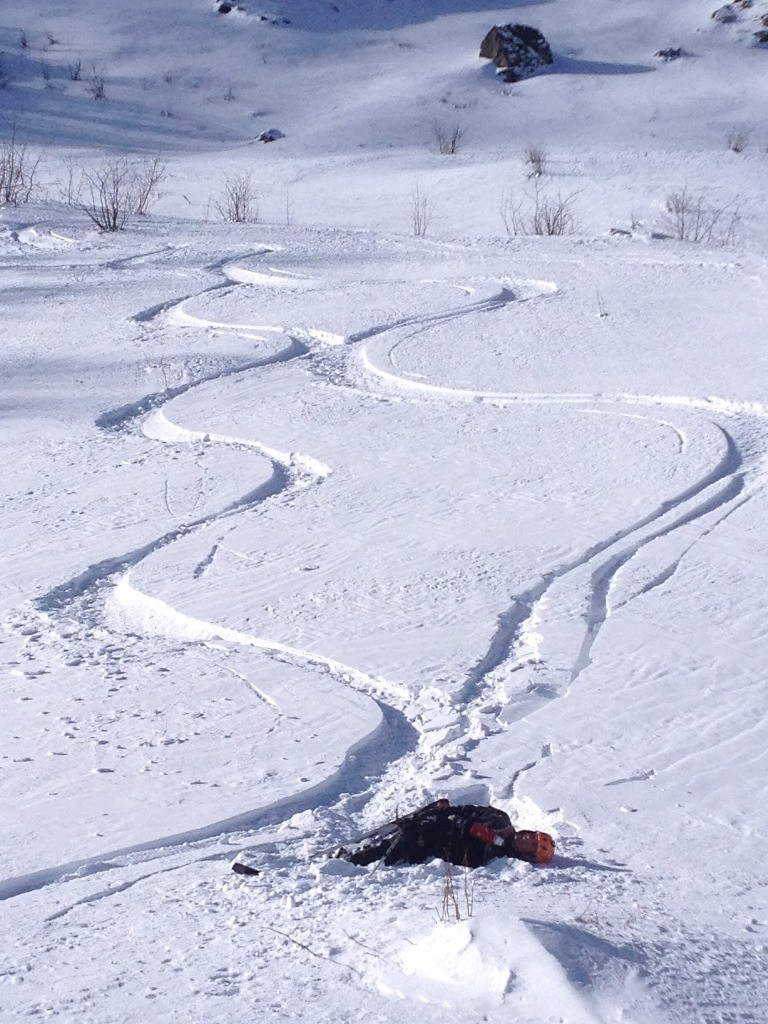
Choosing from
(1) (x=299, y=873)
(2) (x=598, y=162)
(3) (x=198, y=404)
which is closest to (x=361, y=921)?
(1) (x=299, y=873)

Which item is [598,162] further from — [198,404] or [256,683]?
[256,683]

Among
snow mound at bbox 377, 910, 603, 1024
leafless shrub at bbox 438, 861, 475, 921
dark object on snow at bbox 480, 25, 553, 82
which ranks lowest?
leafless shrub at bbox 438, 861, 475, 921

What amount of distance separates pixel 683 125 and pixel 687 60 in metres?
4.81

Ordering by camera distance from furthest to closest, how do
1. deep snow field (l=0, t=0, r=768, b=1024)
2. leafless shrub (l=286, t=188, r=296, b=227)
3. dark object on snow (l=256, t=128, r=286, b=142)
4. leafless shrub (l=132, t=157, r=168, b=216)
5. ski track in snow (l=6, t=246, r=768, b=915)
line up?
1. dark object on snow (l=256, t=128, r=286, b=142)
2. leafless shrub (l=286, t=188, r=296, b=227)
3. leafless shrub (l=132, t=157, r=168, b=216)
4. ski track in snow (l=6, t=246, r=768, b=915)
5. deep snow field (l=0, t=0, r=768, b=1024)

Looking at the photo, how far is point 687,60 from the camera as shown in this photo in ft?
71.3

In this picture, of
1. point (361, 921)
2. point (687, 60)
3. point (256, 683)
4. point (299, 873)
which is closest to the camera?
point (361, 921)

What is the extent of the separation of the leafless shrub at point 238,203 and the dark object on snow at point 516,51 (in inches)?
297

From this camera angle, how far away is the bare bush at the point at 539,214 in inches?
399

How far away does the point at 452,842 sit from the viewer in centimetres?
237

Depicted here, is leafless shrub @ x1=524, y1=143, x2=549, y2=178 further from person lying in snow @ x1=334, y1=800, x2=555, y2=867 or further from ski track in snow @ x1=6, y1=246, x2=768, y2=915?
person lying in snow @ x1=334, y1=800, x2=555, y2=867

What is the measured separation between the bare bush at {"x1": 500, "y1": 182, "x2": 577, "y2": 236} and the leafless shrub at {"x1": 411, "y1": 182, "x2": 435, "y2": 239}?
70 centimetres

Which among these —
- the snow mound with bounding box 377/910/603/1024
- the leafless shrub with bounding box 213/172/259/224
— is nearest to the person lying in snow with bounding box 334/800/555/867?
the snow mound with bounding box 377/910/603/1024

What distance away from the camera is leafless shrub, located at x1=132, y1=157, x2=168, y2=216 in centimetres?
1087

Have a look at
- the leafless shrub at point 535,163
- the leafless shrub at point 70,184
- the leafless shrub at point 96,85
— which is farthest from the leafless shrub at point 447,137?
the leafless shrub at point 96,85
